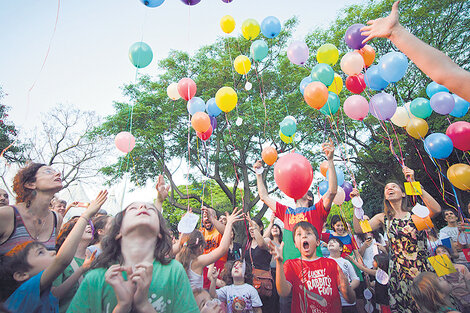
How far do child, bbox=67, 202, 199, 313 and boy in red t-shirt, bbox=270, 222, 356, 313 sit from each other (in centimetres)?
102

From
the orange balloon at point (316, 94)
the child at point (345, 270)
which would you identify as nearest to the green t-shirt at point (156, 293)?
the child at point (345, 270)

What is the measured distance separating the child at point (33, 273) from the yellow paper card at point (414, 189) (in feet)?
10.9

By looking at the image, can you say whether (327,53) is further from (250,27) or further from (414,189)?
(414,189)

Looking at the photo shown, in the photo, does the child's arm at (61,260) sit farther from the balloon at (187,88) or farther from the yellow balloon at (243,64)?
the yellow balloon at (243,64)

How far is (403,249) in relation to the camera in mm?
2676

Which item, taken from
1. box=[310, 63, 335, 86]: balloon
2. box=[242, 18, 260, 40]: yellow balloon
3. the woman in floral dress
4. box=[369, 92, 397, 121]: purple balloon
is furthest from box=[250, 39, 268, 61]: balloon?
the woman in floral dress

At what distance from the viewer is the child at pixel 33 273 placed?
1620 millimetres

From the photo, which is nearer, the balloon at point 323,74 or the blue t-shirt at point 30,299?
the blue t-shirt at point 30,299

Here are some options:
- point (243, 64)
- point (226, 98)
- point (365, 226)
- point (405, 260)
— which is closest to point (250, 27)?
point (243, 64)

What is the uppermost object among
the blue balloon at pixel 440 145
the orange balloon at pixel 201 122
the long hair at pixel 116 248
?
the orange balloon at pixel 201 122

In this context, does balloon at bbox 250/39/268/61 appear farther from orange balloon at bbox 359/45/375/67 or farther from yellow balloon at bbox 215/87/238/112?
orange balloon at bbox 359/45/375/67

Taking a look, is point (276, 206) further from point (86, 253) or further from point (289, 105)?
point (289, 105)

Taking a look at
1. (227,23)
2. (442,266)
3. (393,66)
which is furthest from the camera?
(227,23)

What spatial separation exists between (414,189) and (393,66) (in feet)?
7.02
